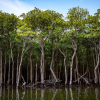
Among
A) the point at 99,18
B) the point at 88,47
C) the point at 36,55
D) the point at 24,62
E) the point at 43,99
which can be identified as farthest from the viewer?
the point at 24,62

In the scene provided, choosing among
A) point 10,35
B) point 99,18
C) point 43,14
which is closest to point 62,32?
point 43,14

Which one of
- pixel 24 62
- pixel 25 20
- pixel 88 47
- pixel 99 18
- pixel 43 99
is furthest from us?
pixel 24 62

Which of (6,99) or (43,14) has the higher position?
(43,14)

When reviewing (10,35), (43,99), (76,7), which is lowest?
(43,99)

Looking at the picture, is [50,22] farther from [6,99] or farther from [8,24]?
[6,99]

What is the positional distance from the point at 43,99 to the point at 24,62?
28.8 metres

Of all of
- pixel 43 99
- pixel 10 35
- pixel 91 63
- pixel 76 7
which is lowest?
pixel 43 99

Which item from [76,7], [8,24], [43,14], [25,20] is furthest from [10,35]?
[76,7]

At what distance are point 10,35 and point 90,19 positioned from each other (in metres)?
14.5

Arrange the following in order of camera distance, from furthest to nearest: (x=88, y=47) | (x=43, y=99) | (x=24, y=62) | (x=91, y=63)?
(x=24, y=62), (x=91, y=63), (x=88, y=47), (x=43, y=99)

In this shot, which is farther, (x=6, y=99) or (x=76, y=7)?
(x=76, y=7)

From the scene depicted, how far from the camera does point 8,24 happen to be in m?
28.2

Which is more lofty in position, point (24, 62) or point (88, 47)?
point (88, 47)

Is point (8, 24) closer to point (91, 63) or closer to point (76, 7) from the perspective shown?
point (76, 7)
